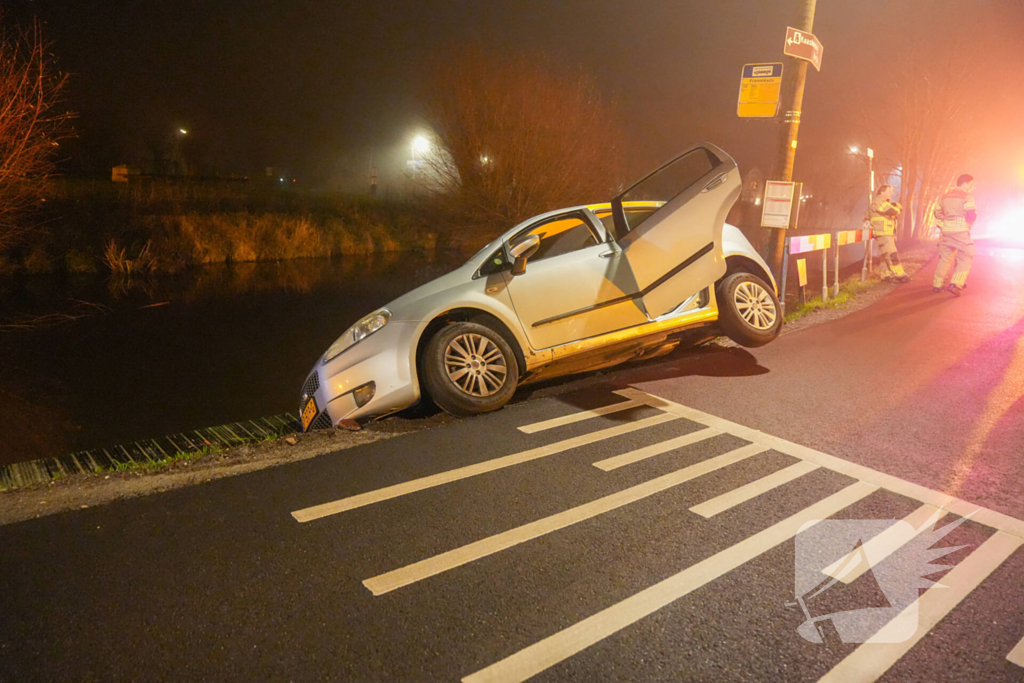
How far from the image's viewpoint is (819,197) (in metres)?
64.3

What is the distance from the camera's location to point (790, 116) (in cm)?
981

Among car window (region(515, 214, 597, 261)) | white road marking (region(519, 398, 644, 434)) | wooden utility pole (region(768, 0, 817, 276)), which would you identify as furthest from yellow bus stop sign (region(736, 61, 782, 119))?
white road marking (region(519, 398, 644, 434))

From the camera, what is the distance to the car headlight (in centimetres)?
568

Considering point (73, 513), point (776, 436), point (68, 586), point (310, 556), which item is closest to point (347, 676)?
point (310, 556)

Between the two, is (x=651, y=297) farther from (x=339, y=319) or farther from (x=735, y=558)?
(x=339, y=319)

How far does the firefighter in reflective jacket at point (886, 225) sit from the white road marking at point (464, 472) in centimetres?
1027

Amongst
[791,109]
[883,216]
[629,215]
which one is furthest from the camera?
[883,216]

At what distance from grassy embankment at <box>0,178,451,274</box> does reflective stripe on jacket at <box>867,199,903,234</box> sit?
18.4 m

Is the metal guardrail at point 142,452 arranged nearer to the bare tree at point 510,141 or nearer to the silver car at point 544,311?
the silver car at point 544,311

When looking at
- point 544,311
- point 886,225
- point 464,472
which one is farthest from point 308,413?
point 886,225

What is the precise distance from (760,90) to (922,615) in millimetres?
8640

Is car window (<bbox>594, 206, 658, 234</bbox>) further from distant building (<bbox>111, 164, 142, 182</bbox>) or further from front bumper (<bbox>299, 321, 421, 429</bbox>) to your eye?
distant building (<bbox>111, 164, 142, 182</bbox>)

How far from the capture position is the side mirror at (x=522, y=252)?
580 centimetres

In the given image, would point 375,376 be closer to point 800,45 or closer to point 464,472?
point 464,472
